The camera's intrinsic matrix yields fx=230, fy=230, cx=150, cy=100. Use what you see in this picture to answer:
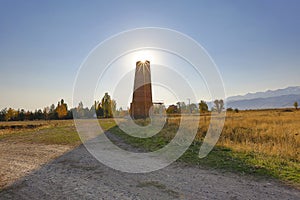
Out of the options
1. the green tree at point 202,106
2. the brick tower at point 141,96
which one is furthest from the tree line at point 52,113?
the brick tower at point 141,96

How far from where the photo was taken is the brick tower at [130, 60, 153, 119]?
29438mm

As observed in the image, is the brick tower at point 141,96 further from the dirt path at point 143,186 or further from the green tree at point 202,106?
the dirt path at point 143,186

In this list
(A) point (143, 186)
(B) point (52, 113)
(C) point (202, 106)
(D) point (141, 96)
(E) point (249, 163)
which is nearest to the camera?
(A) point (143, 186)

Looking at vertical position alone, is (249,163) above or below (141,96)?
below

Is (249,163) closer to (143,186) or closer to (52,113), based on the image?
(143,186)

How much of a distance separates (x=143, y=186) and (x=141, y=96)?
974 inches

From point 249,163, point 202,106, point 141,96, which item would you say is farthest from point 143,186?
point 202,106

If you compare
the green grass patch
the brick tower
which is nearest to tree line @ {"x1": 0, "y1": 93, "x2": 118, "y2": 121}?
the brick tower

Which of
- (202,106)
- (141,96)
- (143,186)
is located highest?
(141,96)

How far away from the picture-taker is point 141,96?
29.9 meters

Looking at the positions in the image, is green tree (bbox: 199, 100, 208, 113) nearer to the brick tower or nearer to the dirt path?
the brick tower

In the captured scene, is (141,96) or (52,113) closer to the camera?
(141,96)

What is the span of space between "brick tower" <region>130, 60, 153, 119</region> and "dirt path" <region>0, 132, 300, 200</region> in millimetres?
22826

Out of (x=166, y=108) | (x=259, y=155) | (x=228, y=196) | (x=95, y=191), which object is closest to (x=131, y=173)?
Result: (x=95, y=191)
